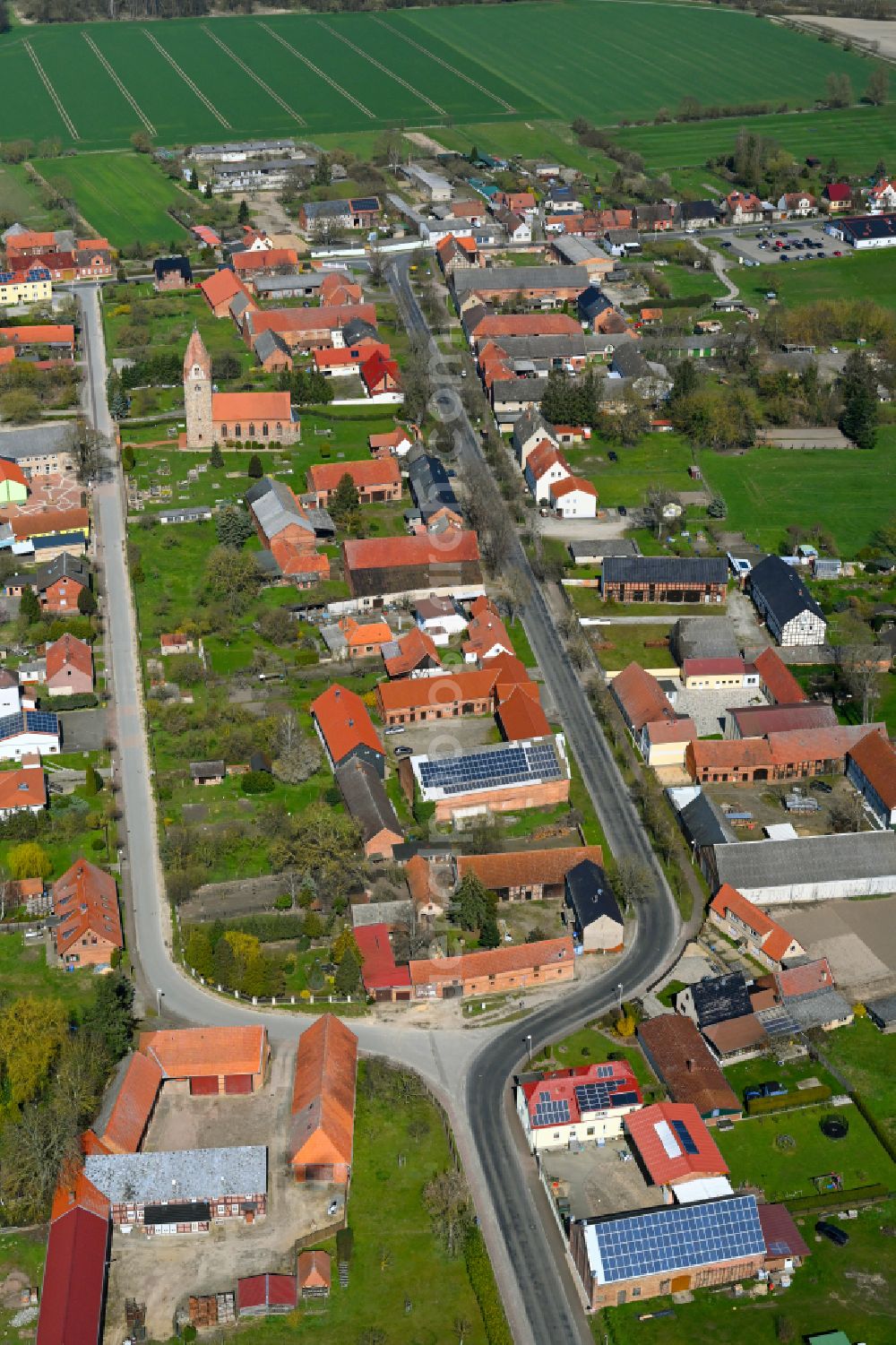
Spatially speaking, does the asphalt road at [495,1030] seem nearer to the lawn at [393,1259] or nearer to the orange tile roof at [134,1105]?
the lawn at [393,1259]

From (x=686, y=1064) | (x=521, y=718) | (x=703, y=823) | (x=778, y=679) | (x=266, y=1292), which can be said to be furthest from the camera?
(x=778, y=679)

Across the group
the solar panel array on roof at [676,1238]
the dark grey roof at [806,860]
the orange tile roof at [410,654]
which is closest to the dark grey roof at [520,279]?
the orange tile roof at [410,654]

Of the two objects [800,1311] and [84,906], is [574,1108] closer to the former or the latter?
[800,1311]

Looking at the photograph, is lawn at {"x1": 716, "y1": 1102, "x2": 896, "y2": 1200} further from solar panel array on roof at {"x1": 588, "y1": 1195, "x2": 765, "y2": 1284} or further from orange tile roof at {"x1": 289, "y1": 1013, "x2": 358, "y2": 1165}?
orange tile roof at {"x1": 289, "y1": 1013, "x2": 358, "y2": 1165}

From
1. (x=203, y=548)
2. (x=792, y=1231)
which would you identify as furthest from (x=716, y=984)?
(x=203, y=548)

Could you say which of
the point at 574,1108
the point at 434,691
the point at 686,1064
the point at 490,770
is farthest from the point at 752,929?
the point at 434,691

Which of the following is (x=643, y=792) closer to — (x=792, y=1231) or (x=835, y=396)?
(x=792, y=1231)
